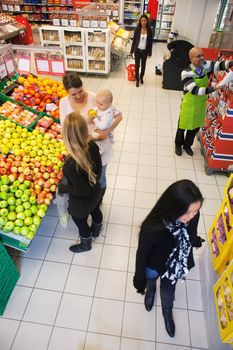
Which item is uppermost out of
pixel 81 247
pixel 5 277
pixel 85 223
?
pixel 85 223

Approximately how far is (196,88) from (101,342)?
3.36m

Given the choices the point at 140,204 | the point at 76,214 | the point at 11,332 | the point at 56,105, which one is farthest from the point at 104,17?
the point at 11,332

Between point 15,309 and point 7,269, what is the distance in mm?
405

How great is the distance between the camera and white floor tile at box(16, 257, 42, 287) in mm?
2746

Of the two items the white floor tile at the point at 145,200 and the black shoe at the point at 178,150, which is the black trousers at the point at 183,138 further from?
the white floor tile at the point at 145,200

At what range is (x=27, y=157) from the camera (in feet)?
10.2

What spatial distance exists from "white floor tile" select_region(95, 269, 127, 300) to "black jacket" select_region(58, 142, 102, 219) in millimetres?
776

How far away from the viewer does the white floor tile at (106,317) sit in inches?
95.1

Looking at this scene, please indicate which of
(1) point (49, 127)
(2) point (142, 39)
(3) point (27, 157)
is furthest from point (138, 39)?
(3) point (27, 157)

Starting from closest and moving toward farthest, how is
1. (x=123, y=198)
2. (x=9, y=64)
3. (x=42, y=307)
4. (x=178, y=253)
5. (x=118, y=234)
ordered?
(x=178, y=253), (x=42, y=307), (x=118, y=234), (x=123, y=198), (x=9, y=64)

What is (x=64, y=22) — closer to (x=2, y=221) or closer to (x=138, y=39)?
(x=138, y=39)

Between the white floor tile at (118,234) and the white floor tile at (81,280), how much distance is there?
0.44m

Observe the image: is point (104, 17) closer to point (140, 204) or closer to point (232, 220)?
point (140, 204)

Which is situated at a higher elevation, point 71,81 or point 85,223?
point 71,81
